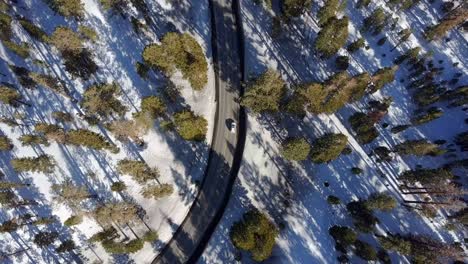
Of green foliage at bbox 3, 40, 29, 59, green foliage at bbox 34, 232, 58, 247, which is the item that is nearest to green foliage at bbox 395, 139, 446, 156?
green foliage at bbox 34, 232, 58, 247

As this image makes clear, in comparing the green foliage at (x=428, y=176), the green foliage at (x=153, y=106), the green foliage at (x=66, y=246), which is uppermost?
the green foliage at (x=153, y=106)

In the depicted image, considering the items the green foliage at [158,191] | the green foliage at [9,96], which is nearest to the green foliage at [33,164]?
the green foliage at [9,96]

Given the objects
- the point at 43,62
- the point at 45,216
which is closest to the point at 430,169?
the point at 45,216

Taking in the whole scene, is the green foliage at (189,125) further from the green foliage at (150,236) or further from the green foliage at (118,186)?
the green foliage at (150,236)

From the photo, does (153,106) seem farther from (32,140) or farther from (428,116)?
(428,116)

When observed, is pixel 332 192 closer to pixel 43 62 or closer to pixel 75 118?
pixel 75 118

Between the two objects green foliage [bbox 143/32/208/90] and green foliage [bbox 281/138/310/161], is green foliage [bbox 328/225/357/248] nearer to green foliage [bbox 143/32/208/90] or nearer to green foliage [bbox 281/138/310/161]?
green foliage [bbox 281/138/310/161]
